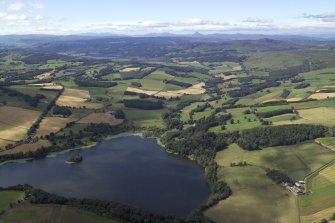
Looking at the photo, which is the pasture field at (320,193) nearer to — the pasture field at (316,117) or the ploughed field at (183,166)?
the ploughed field at (183,166)

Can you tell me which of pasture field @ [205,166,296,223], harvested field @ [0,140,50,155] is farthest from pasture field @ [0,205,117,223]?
harvested field @ [0,140,50,155]

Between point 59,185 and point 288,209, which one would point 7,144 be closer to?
point 59,185

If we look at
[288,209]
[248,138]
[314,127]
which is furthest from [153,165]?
[314,127]

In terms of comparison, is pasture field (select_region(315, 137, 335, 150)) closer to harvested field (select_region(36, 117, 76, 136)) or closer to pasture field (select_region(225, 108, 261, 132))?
pasture field (select_region(225, 108, 261, 132))

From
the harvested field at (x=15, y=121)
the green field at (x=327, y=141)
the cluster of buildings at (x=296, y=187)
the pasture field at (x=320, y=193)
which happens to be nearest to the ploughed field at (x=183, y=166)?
the green field at (x=327, y=141)

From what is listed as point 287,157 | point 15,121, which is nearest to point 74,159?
point 15,121

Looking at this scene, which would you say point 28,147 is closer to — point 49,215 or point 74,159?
point 74,159
